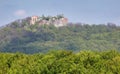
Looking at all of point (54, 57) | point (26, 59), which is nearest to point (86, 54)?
point (54, 57)

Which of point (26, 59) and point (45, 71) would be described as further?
point (26, 59)

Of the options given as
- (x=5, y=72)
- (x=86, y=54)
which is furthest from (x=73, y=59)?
(x=5, y=72)

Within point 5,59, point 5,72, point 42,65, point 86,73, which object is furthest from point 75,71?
point 5,59

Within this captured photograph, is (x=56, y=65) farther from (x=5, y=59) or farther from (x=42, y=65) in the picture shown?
(x=5, y=59)

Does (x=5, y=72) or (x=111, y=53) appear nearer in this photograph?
(x=5, y=72)

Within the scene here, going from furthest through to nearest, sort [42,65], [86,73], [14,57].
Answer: [14,57] < [42,65] < [86,73]

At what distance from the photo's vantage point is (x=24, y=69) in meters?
73.6

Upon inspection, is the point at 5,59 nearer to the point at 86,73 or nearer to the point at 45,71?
the point at 45,71

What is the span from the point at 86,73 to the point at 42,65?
25.7 feet

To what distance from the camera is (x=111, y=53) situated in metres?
83.8

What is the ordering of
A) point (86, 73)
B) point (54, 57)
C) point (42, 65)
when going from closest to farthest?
point (86, 73) < point (42, 65) < point (54, 57)

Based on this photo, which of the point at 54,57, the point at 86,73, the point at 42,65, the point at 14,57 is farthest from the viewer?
the point at 14,57

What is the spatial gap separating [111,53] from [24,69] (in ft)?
57.0

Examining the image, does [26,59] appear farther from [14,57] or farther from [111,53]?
[111,53]
